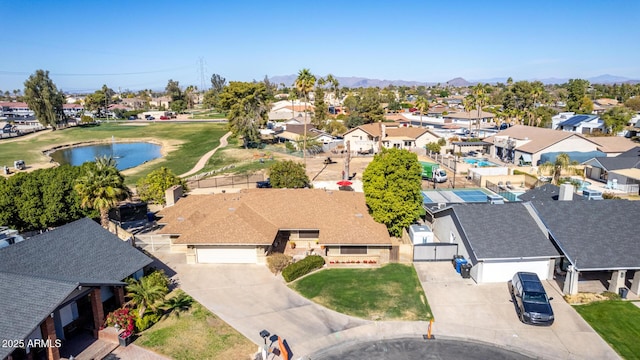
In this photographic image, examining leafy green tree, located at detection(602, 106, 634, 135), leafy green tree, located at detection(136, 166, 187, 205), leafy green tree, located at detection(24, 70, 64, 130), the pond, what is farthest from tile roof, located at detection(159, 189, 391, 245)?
leafy green tree, located at detection(24, 70, 64, 130)

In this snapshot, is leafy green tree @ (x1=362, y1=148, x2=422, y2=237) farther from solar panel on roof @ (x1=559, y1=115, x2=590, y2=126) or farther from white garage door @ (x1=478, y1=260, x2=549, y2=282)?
solar panel on roof @ (x1=559, y1=115, x2=590, y2=126)

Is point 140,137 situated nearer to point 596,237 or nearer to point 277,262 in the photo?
point 277,262

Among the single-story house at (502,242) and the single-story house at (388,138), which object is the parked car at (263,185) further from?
the single-story house at (388,138)

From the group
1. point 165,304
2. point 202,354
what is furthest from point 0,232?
point 202,354

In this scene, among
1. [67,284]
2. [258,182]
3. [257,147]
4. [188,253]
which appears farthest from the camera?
[257,147]

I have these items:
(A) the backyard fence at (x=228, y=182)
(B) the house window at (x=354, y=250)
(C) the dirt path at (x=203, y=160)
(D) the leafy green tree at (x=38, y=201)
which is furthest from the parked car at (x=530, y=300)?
(C) the dirt path at (x=203, y=160)

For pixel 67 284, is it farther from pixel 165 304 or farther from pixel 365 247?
pixel 365 247
